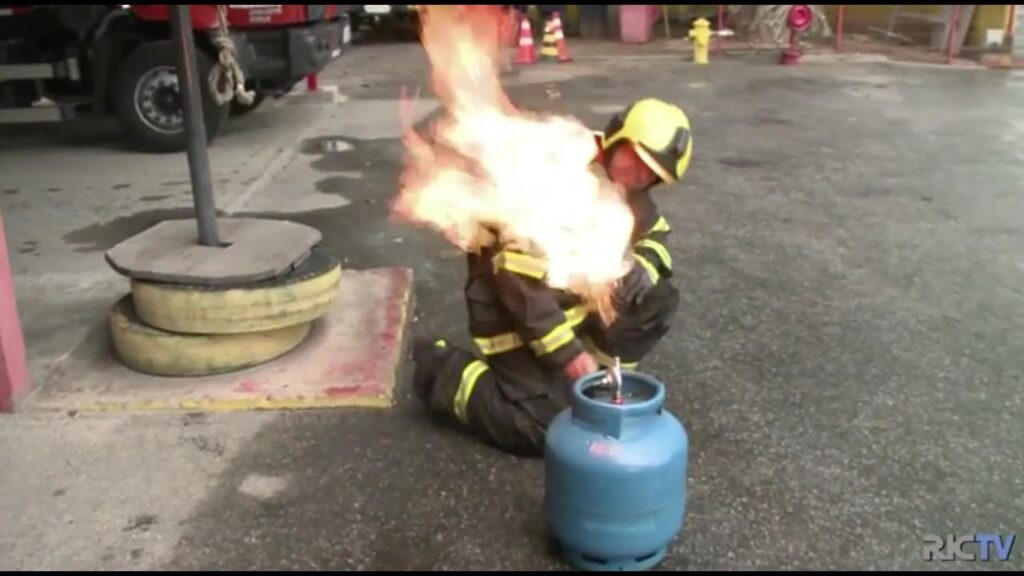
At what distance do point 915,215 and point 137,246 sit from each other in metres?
4.61

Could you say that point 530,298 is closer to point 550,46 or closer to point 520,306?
point 520,306

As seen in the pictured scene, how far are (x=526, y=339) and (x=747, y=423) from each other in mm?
968

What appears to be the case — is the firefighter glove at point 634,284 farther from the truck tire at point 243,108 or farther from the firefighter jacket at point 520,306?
the truck tire at point 243,108

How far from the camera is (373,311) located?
4613 millimetres

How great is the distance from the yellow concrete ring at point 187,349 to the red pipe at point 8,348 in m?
0.39

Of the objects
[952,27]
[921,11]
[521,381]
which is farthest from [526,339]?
[921,11]

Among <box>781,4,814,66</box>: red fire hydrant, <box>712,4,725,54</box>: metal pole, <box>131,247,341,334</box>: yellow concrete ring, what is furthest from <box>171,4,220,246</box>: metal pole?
<box>712,4,725,54</box>: metal pole

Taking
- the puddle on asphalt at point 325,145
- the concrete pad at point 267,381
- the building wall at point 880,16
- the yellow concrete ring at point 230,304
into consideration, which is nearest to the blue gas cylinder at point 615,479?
the concrete pad at point 267,381

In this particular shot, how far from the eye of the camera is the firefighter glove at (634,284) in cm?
343

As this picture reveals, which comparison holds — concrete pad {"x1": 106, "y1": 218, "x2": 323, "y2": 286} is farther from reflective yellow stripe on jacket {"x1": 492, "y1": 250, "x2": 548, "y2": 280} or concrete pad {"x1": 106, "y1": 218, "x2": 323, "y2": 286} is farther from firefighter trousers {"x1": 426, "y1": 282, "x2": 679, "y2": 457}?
reflective yellow stripe on jacket {"x1": 492, "y1": 250, "x2": 548, "y2": 280}

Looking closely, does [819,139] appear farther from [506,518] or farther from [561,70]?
[506,518]

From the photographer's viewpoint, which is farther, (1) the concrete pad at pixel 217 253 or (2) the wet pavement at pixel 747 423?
(1) the concrete pad at pixel 217 253

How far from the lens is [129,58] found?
800 centimetres
